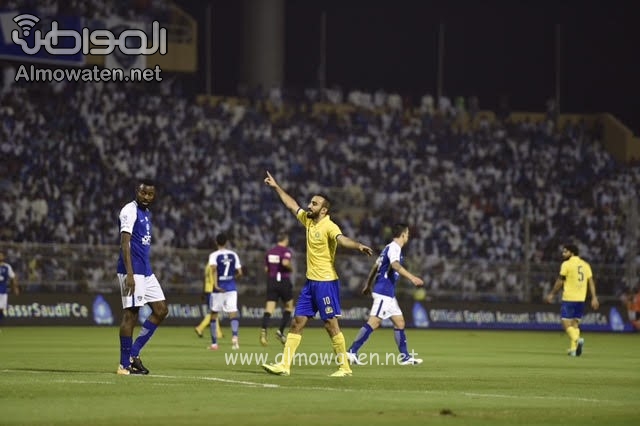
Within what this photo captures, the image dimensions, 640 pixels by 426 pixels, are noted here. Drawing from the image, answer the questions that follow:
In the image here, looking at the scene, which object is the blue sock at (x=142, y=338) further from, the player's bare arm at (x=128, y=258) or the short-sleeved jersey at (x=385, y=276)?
the short-sleeved jersey at (x=385, y=276)

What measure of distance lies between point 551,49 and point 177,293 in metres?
32.6

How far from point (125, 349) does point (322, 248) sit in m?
3.03

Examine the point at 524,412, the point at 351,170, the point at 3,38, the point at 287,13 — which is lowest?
the point at 524,412

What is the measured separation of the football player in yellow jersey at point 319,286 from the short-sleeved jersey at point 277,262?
13.2 meters

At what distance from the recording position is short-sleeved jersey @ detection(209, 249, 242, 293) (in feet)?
93.9

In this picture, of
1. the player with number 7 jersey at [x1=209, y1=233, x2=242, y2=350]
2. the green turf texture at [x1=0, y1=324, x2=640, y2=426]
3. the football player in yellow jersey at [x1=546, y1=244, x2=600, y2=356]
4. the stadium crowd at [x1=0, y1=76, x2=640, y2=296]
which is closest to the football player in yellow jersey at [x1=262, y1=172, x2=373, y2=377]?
the green turf texture at [x1=0, y1=324, x2=640, y2=426]

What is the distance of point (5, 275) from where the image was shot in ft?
116

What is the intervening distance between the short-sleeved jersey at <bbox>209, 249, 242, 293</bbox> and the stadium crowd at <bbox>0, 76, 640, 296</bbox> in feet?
45.6

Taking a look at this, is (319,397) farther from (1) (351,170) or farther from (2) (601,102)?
(2) (601,102)

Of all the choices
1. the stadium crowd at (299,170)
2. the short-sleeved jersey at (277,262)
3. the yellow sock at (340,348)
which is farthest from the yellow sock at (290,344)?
the stadium crowd at (299,170)

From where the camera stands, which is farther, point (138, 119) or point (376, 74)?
point (376, 74)

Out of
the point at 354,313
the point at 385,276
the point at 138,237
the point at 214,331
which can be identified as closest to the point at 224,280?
the point at 214,331

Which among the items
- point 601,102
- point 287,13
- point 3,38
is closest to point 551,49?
point 601,102

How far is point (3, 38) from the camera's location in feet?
157
